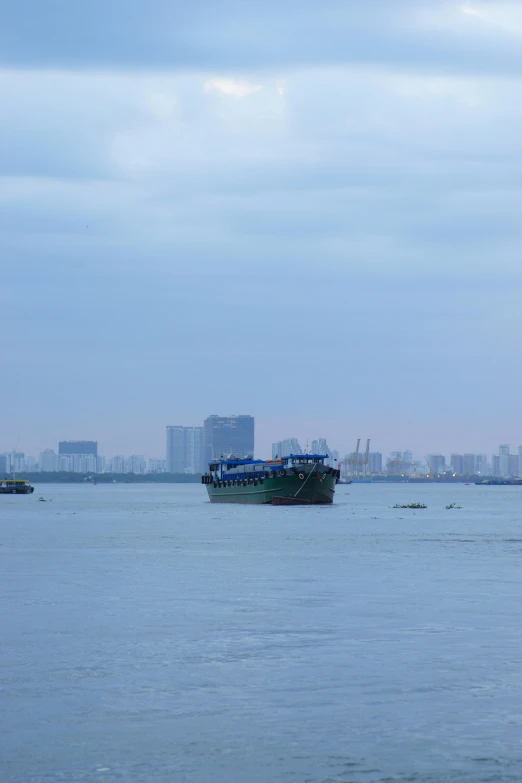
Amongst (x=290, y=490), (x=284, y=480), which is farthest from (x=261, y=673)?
(x=290, y=490)

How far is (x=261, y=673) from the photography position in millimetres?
26000

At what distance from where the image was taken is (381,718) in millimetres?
21484

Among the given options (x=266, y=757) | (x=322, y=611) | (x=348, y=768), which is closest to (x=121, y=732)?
(x=266, y=757)

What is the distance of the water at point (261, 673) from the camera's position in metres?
18.6

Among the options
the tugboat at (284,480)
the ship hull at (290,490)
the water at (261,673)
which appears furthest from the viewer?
the ship hull at (290,490)

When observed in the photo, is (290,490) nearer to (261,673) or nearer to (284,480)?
(284,480)

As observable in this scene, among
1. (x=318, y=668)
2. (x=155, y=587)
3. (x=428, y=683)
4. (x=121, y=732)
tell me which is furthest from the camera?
(x=155, y=587)

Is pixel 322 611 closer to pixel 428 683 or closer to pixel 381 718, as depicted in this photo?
pixel 428 683

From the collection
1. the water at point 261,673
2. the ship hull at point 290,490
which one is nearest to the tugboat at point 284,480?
the ship hull at point 290,490

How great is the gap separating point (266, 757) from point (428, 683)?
6.84m

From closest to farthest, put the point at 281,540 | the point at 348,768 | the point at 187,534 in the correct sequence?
the point at 348,768
the point at 281,540
the point at 187,534

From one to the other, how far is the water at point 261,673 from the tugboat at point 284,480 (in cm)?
7852

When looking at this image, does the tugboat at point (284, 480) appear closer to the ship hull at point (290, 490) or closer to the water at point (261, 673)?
the ship hull at point (290, 490)

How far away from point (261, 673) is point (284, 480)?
111 m
